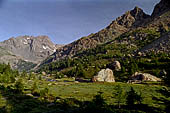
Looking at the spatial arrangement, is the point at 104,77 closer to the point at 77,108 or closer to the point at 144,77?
the point at 144,77

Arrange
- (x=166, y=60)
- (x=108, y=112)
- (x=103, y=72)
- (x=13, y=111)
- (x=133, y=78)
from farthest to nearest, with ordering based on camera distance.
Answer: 1. (x=166, y=60)
2. (x=103, y=72)
3. (x=133, y=78)
4. (x=13, y=111)
5. (x=108, y=112)

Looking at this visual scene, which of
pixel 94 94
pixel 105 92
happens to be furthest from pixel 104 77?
pixel 94 94

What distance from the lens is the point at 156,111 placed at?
40312 mm

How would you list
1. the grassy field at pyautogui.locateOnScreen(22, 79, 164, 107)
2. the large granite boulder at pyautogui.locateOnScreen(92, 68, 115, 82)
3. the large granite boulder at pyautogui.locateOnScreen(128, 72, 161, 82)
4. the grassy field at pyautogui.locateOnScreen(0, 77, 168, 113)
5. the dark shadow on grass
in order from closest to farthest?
the dark shadow on grass, the grassy field at pyautogui.locateOnScreen(0, 77, 168, 113), the grassy field at pyautogui.locateOnScreen(22, 79, 164, 107), the large granite boulder at pyautogui.locateOnScreen(128, 72, 161, 82), the large granite boulder at pyautogui.locateOnScreen(92, 68, 115, 82)

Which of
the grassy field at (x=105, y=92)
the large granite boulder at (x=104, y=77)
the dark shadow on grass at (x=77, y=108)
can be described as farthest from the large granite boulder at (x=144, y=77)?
the dark shadow on grass at (x=77, y=108)

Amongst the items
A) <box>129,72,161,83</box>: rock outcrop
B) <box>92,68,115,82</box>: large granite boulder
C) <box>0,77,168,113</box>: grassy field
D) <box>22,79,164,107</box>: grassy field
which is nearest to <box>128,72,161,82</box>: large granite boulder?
<box>129,72,161,83</box>: rock outcrop

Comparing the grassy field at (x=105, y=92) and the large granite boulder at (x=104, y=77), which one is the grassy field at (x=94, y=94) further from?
the large granite boulder at (x=104, y=77)

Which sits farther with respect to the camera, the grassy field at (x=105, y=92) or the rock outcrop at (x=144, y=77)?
the rock outcrop at (x=144, y=77)

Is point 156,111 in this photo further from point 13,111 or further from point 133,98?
point 13,111

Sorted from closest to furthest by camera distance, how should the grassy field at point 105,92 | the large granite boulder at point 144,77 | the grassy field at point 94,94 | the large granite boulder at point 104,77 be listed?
the grassy field at point 94,94 → the grassy field at point 105,92 → the large granite boulder at point 144,77 → the large granite boulder at point 104,77

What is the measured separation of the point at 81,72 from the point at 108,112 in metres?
139

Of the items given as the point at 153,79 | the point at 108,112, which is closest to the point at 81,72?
the point at 153,79

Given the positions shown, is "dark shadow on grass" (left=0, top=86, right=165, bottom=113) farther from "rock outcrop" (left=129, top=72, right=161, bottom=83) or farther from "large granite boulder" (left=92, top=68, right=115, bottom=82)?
"large granite boulder" (left=92, top=68, right=115, bottom=82)

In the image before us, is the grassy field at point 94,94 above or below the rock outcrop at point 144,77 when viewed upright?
below
